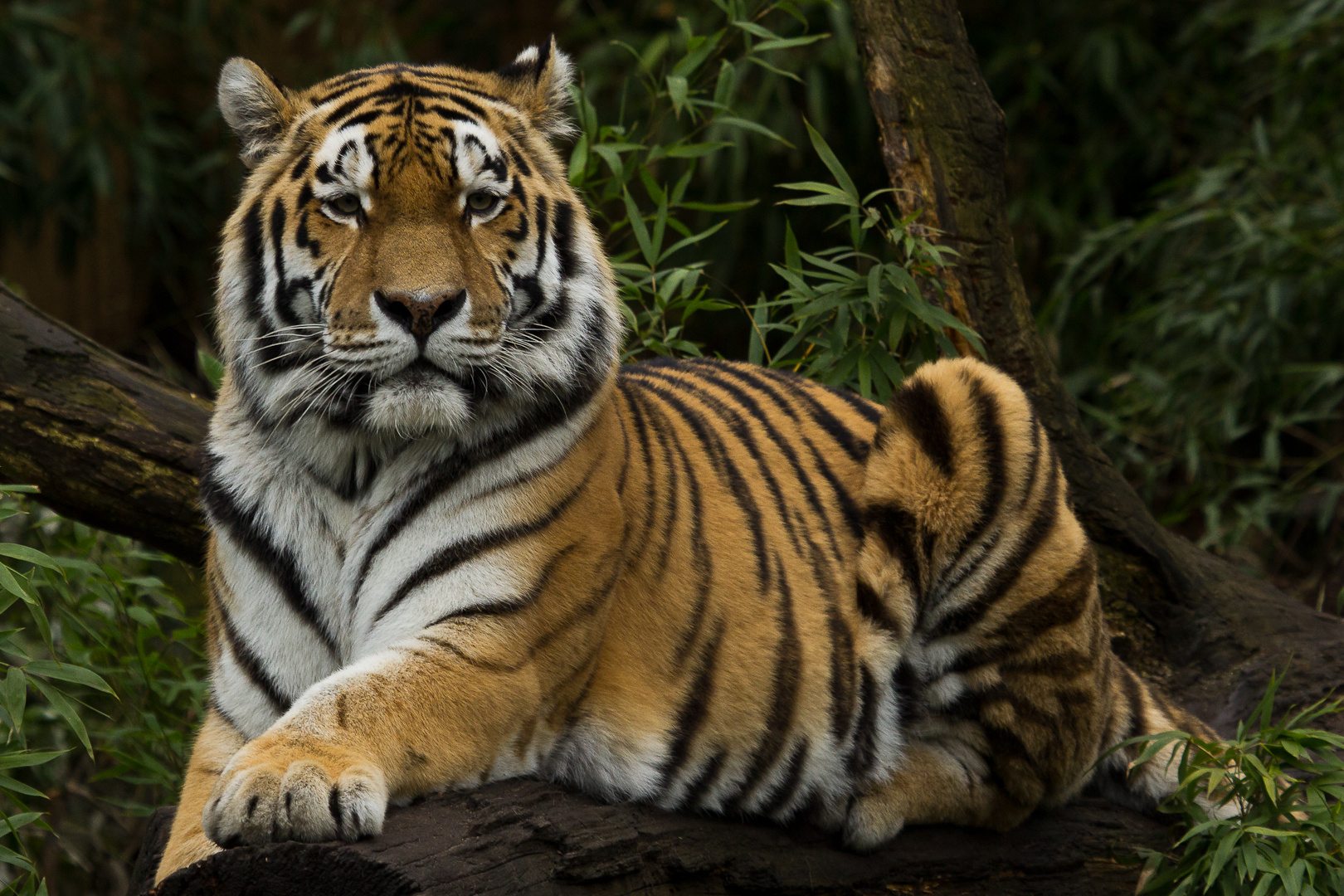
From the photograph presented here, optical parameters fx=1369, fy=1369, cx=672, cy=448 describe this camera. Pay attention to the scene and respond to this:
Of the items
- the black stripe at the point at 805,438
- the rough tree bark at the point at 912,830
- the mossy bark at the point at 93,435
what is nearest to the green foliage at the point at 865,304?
the rough tree bark at the point at 912,830

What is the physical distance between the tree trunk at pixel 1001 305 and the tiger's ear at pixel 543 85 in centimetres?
115

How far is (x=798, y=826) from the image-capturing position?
8.06 feet

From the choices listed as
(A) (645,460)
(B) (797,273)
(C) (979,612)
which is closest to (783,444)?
(A) (645,460)

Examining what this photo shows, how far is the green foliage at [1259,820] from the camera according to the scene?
2.32 meters

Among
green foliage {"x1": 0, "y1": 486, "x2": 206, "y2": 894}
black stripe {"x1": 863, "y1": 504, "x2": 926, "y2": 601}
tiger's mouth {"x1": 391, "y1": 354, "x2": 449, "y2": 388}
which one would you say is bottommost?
green foliage {"x1": 0, "y1": 486, "x2": 206, "y2": 894}

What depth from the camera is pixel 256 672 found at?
219 cm

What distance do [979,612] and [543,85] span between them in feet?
4.07

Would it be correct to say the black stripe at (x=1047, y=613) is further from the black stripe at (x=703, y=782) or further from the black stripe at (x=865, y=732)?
the black stripe at (x=703, y=782)

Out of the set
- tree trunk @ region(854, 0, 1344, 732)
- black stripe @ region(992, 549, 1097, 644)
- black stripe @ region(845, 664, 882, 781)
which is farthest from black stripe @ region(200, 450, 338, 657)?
tree trunk @ region(854, 0, 1344, 732)

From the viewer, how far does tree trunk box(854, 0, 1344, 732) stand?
3287mm

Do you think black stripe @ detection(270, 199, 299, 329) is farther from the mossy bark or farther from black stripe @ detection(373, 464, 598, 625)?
the mossy bark

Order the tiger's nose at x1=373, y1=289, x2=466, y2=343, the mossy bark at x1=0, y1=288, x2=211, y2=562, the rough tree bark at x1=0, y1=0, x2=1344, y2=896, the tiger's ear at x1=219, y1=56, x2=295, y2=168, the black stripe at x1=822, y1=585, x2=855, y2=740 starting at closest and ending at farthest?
1. the rough tree bark at x1=0, y1=0, x2=1344, y2=896
2. the tiger's nose at x1=373, y1=289, x2=466, y2=343
3. the tiger's ear at x1=219, y1=56, x2=295, y2=168
4. the black stripe at x1=822, y1=585, x2=855, y2=740
5. the mossy bark at x1=0, y1=288, x2=211, y2=562

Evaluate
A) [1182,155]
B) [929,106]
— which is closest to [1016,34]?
[1182,155]

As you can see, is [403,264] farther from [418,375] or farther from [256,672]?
[256,672]
